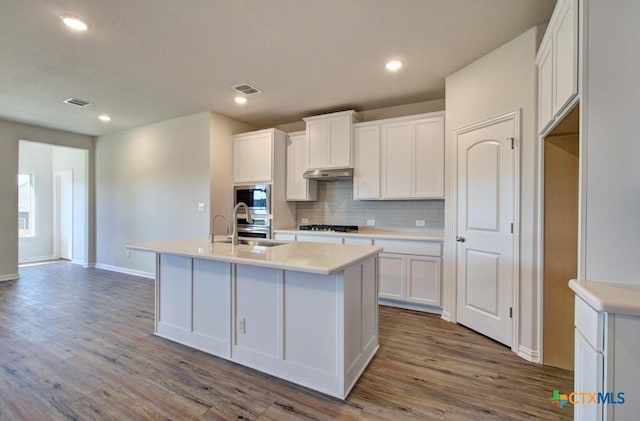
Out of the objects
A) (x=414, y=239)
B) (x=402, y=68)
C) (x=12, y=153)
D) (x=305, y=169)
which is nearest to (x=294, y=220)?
(x=305, y=169)

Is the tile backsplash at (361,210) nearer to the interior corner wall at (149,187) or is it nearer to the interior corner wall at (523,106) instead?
the interior corner wall at (523,106)

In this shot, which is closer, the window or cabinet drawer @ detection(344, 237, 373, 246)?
cabinet drawer @ detection(344, 237, 373, 246)

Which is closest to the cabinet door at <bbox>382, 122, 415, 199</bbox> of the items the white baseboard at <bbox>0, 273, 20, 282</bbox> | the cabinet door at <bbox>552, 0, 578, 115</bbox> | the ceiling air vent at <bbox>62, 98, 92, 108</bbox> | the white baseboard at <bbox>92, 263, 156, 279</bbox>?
the cabinet door at <bbox>552, 0, 578, 115</bbox>

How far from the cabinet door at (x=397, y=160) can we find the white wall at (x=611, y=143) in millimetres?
2322

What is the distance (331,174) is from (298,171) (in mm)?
658

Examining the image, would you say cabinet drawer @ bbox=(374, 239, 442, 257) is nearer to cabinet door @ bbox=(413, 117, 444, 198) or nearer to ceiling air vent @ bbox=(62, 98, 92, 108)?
cabinet door @ bbox=(413, 117, 444, 198)

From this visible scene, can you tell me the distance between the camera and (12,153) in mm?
5016

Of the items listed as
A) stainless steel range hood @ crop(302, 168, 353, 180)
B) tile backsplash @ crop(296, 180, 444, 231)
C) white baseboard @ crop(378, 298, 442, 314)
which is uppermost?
stainless steel range hood @ crop(302, 168, 353, 180)

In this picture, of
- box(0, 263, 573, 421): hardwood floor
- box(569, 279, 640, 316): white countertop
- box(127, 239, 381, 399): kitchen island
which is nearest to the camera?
box(569, 279, 640, 316): white countertop

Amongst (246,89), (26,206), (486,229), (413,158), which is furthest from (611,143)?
(26,206)

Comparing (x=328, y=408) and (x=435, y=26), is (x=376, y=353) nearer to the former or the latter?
(x=328, y=408)

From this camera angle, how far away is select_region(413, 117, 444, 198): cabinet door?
3.58 meters

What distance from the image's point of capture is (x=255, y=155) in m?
4.65

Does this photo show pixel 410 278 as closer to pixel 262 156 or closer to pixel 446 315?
pixel 446 315
